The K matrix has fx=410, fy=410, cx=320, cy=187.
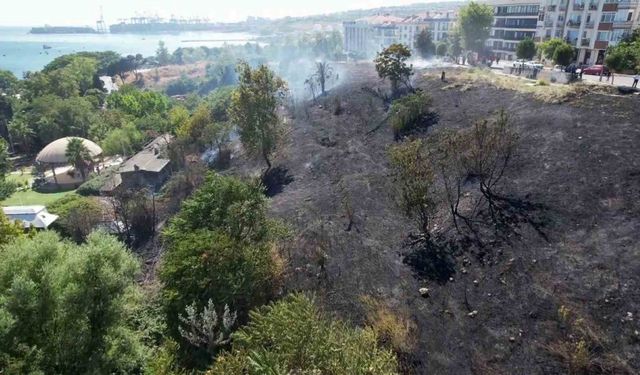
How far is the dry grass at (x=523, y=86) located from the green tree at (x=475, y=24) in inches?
1212

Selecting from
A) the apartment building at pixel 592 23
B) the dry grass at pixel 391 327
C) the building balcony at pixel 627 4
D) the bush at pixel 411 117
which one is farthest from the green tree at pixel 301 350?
the building balcony at pixel 627 4

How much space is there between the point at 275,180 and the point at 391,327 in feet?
68.0

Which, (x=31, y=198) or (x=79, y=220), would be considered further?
(x=31, y=198)

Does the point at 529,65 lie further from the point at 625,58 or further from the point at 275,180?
the point at 275,180

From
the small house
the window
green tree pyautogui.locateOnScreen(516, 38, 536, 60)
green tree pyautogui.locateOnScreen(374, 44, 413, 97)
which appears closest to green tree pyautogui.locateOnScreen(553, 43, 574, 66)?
green tree pyautogui.locateOnScreen(516, 38, 536, 60)

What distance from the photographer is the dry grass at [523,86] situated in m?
33.1

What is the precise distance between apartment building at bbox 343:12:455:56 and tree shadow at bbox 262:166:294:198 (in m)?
83.7

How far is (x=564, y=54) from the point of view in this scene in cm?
4322

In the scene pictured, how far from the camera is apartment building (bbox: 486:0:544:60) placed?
258 ft

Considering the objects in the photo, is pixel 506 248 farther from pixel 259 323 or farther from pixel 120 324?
pixel 120 324

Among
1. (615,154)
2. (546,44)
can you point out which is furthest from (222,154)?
(546,44)

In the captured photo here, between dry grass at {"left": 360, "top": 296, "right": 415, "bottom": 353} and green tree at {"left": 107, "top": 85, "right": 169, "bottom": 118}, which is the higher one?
dry grass at {"left": 360, "top": 296, "right": 415, "bottom": 353}

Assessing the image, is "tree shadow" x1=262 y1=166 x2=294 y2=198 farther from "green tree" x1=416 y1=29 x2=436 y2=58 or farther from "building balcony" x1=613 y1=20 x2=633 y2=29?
"green tree" x1=416 y1=29 x2=436 y2=58

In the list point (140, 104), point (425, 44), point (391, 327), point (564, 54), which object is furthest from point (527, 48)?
point (140, 104)
